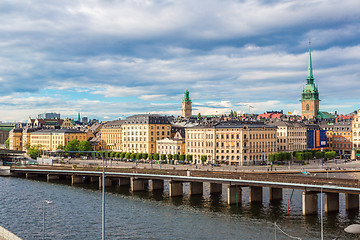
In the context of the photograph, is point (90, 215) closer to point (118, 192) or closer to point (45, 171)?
point (118, 192)

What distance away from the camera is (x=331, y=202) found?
86.1 metres

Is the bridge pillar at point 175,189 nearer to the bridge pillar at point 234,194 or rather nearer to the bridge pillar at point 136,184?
the bridge pillar at point 136,184

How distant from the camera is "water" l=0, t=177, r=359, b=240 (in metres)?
71.5

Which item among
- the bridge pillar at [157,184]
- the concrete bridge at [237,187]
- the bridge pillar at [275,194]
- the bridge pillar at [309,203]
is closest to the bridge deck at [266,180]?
the concrete bridge at [237,187]

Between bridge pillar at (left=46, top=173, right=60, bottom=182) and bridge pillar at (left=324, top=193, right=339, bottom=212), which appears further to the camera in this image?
bridge pillar at (left=46, top=173, right=60, bottom=182)

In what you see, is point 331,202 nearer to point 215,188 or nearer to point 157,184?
point 215,188

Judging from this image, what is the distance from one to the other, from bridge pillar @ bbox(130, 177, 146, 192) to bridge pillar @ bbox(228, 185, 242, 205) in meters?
31.6

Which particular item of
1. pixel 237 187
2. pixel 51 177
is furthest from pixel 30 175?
pixel 237 187

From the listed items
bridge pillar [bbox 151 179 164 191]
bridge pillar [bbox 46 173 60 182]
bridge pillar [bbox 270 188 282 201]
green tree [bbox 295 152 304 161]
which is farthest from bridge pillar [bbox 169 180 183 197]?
green tree [bbox 295 152 304 161]

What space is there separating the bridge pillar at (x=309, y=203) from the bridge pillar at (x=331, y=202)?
7.07ft

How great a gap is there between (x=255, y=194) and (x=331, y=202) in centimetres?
1756

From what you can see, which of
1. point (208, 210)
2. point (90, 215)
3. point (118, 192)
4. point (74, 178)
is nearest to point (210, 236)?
point (208, 210)

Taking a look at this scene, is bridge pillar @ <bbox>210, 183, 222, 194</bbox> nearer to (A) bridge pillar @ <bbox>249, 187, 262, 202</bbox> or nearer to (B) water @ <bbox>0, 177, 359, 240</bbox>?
(B) water @ <bbox>0, 177, 359, 240</bbox>

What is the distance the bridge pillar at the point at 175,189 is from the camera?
358 feet
